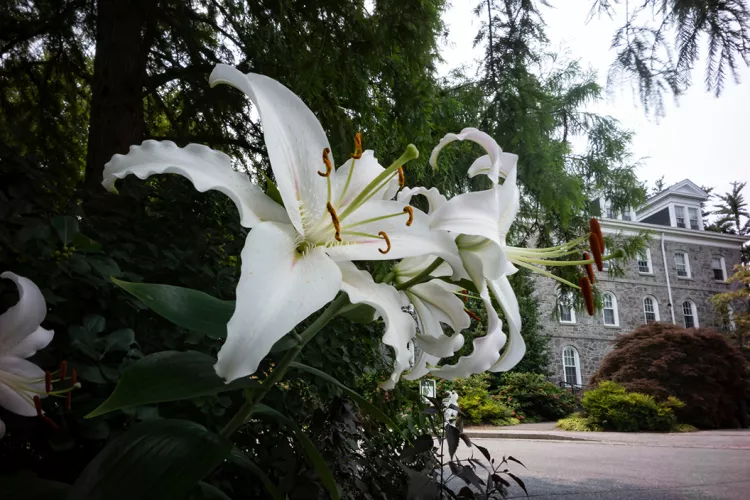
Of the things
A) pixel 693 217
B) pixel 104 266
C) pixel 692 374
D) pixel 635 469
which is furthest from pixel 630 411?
pixel 693 217

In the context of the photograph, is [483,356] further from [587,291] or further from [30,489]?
[30,489]

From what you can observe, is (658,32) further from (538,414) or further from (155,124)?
(538,414)

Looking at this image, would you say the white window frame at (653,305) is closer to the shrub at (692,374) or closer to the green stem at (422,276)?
the shrub at (692,374)

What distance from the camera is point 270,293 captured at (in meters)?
0.34

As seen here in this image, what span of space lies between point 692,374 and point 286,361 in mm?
12370

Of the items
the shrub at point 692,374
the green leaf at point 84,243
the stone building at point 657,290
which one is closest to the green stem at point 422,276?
the green leaf at point 84,243

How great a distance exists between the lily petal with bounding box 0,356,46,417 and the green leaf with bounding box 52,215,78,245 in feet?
0.98

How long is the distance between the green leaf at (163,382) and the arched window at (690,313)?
20.9m

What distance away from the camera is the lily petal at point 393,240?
1.41ft

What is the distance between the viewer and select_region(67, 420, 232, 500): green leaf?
1.35 feet

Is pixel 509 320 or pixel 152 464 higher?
pixel 509 320

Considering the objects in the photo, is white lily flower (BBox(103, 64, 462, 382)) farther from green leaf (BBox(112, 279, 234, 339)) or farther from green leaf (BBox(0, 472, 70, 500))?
green leaf (BBox(0, 472, 70, 500))

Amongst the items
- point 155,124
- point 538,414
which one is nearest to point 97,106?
point 155,124

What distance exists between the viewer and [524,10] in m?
3.05
